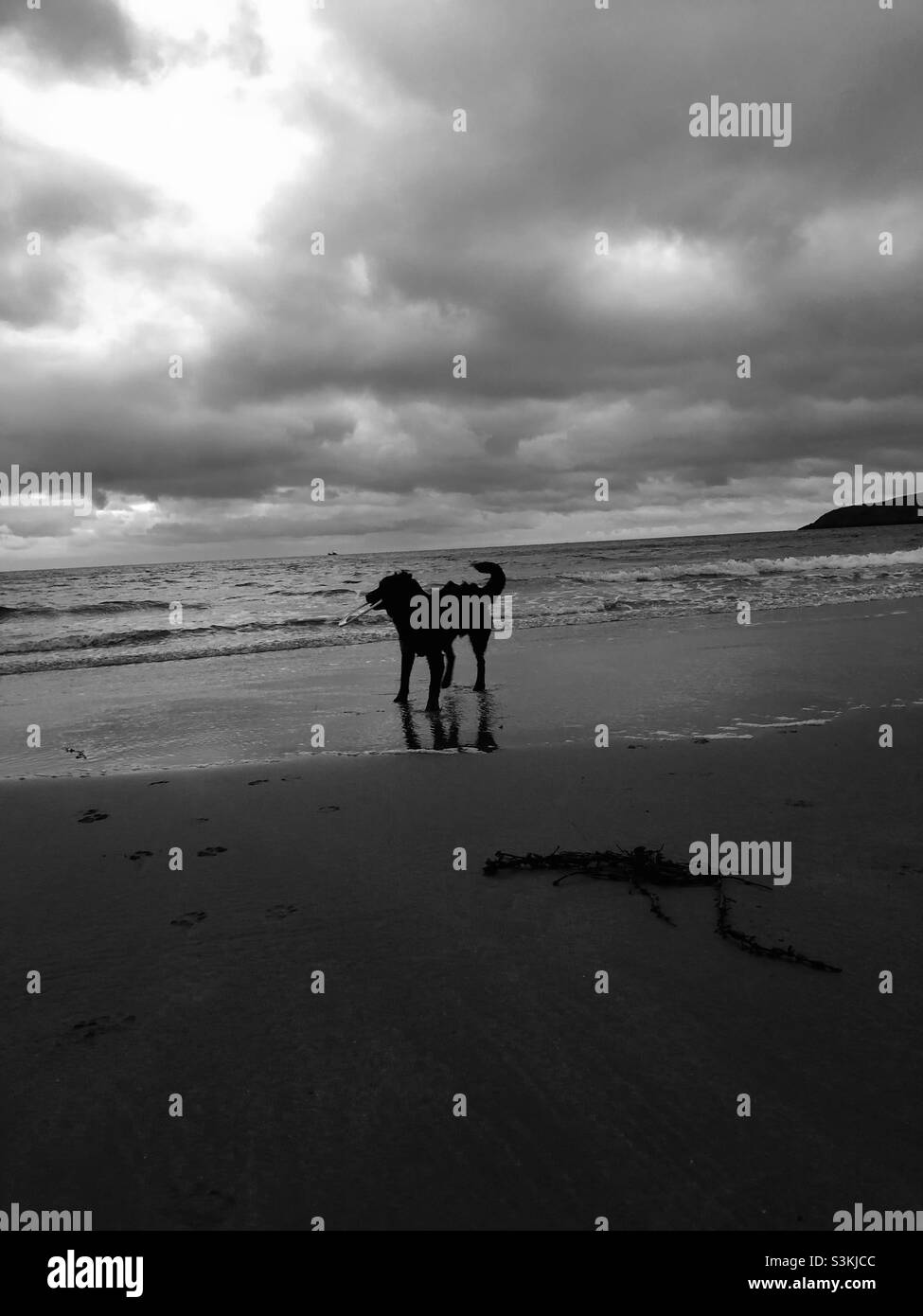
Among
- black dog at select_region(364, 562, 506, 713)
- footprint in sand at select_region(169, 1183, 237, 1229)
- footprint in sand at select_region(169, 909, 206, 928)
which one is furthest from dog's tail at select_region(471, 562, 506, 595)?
footprint in sand at select_region(169, 1183, 237, 1229)

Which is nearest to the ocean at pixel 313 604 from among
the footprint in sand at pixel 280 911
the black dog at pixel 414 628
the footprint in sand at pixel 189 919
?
the black dog at pixel 414 628

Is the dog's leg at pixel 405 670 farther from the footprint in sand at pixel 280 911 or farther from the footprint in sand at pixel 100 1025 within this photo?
the footprint in sand at pixel 100 1025

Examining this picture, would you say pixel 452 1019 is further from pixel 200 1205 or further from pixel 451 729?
pixel 451 729

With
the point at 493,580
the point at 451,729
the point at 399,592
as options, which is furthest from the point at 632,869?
the point at 493,580

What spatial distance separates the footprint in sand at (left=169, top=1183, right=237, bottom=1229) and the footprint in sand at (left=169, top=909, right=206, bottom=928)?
152 cm

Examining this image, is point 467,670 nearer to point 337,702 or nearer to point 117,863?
point 337,702

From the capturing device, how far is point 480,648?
9430 millimetres

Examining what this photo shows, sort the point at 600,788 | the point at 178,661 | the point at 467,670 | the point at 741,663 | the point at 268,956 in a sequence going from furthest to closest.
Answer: the point at 178,661
the point at 467,670
the point at 741,663
the point at 600,788
the point at 268,956

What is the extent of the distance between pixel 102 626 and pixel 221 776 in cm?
2000

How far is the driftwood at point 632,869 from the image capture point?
3381 mm

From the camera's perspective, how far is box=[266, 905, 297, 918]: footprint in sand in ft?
11.1

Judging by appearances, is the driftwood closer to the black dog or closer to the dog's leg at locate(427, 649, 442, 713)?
the dog's leg at locate(427, 649, 442, 713)
